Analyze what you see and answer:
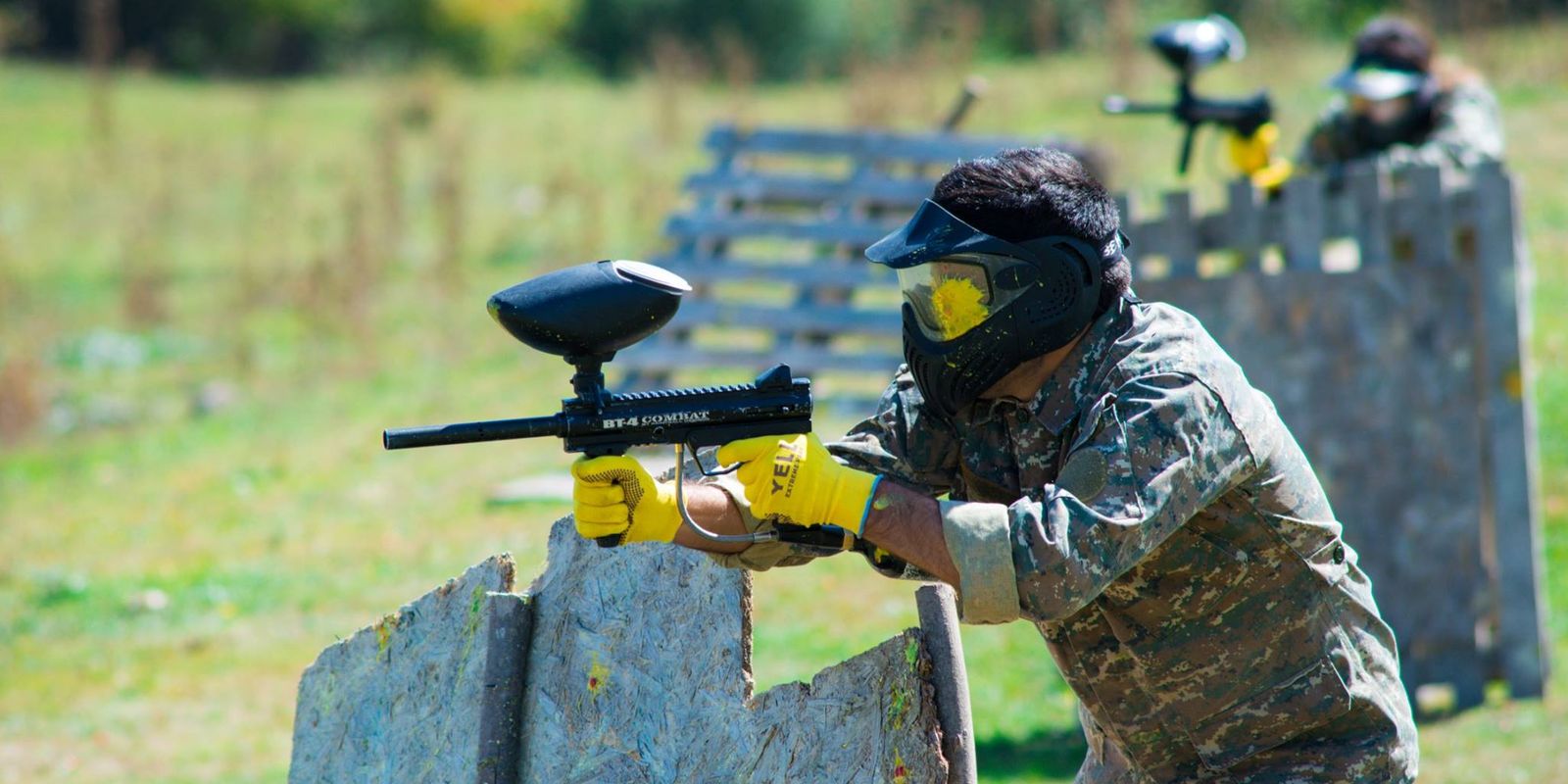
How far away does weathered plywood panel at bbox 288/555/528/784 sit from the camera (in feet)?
9.91

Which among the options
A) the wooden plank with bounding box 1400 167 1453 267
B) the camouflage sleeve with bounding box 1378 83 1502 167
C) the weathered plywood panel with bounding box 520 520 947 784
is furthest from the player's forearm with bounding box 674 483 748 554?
the camouflage sleeve with bounding box 1378 83 1502 167

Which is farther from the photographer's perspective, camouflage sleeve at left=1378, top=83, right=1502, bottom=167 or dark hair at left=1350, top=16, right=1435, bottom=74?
dark hair at left=1350, top=16, right=1435, bottom=74

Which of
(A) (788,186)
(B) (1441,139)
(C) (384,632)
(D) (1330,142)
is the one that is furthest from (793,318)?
(C) (384,632)

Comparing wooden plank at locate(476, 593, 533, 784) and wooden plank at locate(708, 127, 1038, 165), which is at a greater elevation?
wooden plank at locate(708, 127, 1038, 165)

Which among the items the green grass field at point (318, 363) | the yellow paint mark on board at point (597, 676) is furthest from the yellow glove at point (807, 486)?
the green grass field at point (318, 363)

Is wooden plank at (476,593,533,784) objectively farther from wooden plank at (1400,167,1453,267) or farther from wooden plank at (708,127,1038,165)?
wooden plank at (708,127,1038,165)

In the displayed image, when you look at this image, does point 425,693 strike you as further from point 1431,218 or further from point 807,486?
point 1431,218

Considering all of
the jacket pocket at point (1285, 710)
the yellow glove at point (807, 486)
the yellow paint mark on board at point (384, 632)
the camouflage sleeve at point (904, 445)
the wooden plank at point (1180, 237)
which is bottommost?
the jacket pocket at point (1285, 710)

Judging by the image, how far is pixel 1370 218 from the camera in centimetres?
567

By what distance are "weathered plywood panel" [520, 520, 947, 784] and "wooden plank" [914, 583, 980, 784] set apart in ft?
0.09

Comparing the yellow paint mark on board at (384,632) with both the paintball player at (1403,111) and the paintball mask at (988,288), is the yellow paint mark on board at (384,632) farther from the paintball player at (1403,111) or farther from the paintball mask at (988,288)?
the paintball player at (1403,111)

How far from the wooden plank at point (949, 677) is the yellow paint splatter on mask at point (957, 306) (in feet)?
1.45

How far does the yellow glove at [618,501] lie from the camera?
8.61 ft

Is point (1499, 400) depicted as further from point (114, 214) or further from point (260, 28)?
point (260, 28)
